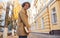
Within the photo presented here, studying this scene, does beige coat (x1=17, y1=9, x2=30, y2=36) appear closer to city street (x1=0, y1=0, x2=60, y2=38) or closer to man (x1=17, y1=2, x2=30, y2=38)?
man (x1=17, y1=2, x2=30, y2=38)

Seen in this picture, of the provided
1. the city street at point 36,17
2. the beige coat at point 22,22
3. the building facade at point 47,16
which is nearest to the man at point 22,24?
the beige coat at point 22,22

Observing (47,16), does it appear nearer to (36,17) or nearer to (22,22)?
(36,17)

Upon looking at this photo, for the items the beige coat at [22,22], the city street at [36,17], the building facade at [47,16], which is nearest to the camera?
the beige coat at [22,22]

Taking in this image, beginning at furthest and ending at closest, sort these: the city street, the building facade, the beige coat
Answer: the building facade
the city street
the beige coat

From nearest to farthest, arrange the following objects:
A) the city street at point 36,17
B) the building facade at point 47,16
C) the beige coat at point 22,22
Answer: the beige coat at point 22,22
the city street at point 36,17
the building facade at point 47,16

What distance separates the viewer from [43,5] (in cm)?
364

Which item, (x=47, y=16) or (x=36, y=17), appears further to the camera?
(x=36, y=17)

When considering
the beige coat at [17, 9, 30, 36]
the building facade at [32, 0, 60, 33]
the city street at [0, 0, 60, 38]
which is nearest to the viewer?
the beige coat at [17, 9, 30, 36]

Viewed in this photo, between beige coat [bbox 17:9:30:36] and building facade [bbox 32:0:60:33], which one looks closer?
beige coat [bbox 17:9:30:36]

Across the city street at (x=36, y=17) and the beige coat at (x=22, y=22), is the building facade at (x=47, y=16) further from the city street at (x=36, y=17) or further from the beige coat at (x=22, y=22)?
the beige coat at (x=22, y=22)

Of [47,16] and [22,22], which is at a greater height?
[47,16]

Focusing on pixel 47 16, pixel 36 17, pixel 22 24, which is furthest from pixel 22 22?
pixel 36 17

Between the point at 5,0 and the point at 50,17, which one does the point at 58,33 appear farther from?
the point at 5,0

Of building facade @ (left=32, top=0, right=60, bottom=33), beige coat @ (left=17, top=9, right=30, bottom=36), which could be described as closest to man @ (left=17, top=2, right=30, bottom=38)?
beige coat @ (left=17, top=9, right=30, bottom=36)
